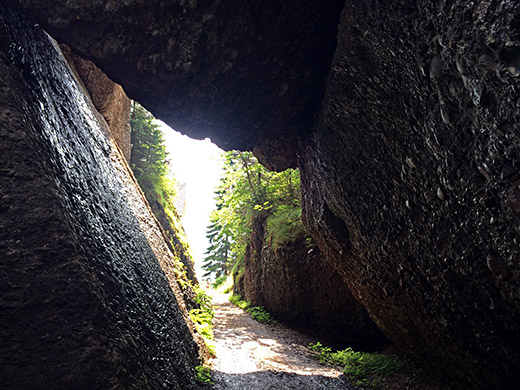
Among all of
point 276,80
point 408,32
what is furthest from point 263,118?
point 408,32

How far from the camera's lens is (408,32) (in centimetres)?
265

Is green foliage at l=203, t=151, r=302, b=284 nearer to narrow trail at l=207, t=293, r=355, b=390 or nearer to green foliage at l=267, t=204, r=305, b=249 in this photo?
green foliage at l=267, t=204, r=305, b=249

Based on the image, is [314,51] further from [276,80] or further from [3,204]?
[3,204]

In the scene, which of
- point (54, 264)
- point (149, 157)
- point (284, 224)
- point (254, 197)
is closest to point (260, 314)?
point (284, 224)

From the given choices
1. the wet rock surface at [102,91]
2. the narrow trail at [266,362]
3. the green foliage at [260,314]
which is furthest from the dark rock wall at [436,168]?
the green foliage at [260,314]

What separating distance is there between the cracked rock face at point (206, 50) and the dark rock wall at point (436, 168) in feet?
1.68

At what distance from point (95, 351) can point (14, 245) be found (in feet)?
3.10

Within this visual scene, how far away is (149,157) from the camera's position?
13.5 metres

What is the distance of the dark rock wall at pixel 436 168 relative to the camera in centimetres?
209

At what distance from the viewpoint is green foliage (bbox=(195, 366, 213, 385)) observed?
4.50 meters

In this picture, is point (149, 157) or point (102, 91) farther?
point (149, 157)

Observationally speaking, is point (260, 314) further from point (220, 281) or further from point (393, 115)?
point (220, 281)

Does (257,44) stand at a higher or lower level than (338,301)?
higher

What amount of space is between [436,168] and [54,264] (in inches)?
132
